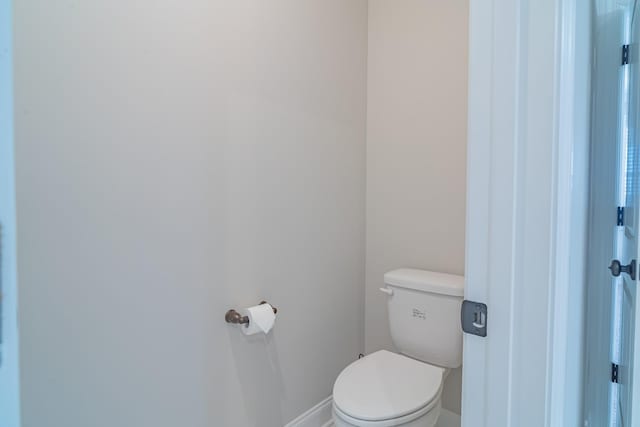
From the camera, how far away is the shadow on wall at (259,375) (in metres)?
1.35

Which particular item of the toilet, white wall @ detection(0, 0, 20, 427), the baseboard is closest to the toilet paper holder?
the toilet

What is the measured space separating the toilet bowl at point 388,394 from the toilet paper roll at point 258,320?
363 millimetres

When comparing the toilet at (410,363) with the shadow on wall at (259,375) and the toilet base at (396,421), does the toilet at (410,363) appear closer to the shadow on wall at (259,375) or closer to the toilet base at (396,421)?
the toilet base at (396,421)

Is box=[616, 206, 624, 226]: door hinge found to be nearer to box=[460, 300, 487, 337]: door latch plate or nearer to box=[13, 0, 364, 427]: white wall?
box=[460, 300, 487, 337]: door latch plate

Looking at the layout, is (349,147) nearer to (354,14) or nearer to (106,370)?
(354,14)

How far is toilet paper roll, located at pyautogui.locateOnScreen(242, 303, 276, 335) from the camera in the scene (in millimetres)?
1283

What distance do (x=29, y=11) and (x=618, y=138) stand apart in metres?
1.58

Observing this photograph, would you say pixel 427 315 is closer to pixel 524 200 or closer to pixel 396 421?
pixel 396 421

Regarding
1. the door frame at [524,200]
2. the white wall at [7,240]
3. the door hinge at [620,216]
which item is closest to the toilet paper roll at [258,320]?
the door frame at [524,200]

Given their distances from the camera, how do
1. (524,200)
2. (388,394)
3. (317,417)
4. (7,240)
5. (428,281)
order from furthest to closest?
(317,417)
(428,281)
(388,394)
(524,200)
(7,240)

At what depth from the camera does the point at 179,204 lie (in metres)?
1.15

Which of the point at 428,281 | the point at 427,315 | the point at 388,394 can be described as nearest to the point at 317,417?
the point at 388,394

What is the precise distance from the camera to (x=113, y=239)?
1003 mm

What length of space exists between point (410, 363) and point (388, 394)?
0.26m
